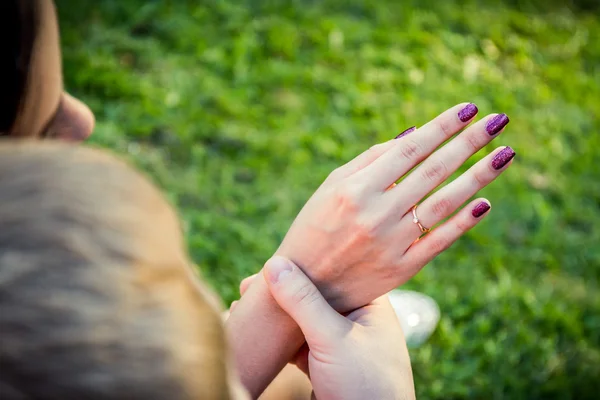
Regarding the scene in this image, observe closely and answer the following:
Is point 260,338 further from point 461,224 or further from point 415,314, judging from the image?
point 415,314

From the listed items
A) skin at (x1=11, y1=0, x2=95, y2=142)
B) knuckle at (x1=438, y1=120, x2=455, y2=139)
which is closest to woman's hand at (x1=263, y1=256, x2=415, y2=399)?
knuckle at (x1=438, y1=120, x2=455, y2=139)

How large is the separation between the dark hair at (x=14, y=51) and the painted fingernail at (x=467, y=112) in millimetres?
1038

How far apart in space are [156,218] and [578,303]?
312 cm

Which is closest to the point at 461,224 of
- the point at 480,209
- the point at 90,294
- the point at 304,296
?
the point at 480,209

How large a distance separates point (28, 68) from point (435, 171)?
958 millimetres

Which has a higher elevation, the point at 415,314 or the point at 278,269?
the point at 278,269

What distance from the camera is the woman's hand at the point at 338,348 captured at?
63.0 inches

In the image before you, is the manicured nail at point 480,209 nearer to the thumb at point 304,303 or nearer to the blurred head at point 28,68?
the thumb at point 304,303

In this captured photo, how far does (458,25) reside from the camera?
17.6 ft

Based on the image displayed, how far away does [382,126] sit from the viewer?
4.29 m

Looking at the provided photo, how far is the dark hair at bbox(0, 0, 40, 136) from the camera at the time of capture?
1405 millimetres

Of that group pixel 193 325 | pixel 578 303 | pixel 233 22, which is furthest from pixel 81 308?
pixel 233 22

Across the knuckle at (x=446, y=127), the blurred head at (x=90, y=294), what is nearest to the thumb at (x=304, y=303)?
the knuckle at (x=446, y=127)

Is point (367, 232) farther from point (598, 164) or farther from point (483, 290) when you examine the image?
point (598, 164)
